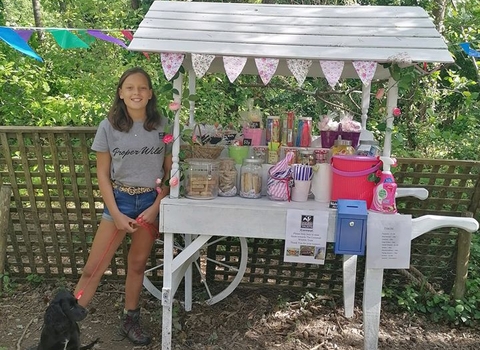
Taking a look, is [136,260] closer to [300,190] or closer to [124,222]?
[124,222]

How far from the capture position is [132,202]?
2781 mm

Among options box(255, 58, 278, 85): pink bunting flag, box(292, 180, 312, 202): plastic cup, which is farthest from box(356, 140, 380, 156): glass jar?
box(255, 58, 278, 85): pink bunting flag

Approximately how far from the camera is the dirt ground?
3.15 meters

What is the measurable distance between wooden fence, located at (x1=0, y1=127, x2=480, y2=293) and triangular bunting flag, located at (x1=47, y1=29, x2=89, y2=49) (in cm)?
76

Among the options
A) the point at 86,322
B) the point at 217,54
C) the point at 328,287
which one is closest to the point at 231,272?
the point at 328,287

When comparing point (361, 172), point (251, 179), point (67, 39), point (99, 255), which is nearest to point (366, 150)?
point (361, 172)

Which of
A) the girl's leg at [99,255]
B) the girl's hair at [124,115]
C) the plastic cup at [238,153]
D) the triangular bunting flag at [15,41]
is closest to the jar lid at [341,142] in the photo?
the plastic cup at [238,153]

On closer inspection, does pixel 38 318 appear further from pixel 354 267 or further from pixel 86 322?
pixel 354 267

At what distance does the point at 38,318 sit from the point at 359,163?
2638 mm

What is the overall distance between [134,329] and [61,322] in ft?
2.41

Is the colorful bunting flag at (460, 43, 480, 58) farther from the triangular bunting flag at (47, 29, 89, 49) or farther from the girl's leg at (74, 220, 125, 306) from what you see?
the triangular bunting flag at (47, 29, 89, 49)

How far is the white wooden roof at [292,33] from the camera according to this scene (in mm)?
2338

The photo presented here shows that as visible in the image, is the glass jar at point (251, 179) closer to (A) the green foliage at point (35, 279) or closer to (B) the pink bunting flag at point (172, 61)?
(B) the pink bunting flag at point (172, 61)

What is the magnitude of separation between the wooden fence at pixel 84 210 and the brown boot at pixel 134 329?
69 cm
